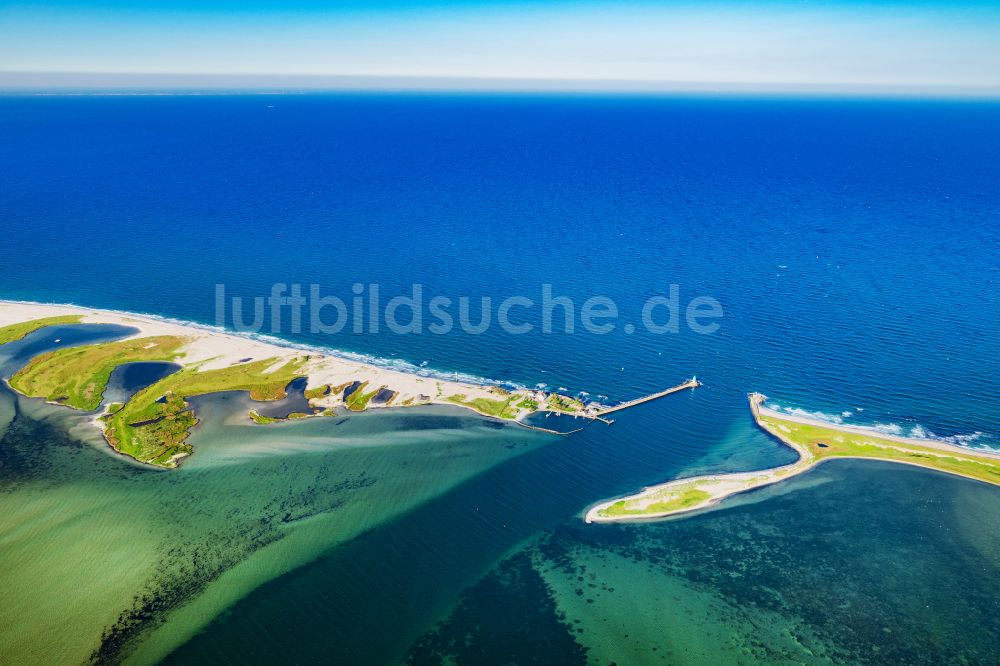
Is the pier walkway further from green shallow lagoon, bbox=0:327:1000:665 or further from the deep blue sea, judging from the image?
green shallow lagoon, bbox=0:327:1000:665

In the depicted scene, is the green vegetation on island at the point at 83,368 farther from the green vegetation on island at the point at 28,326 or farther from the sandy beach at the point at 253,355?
the green vegetation on island at the point at 28,326

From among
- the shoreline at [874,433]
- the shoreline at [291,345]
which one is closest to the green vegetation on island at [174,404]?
the shoreline at [291,345]

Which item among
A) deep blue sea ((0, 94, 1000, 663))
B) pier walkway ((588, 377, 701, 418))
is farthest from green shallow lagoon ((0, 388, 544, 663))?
pier walkway ((588, 377, 701, 418))

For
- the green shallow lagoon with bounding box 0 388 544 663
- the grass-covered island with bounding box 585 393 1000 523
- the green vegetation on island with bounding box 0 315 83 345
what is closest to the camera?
the green shallow lagoon with bounding box 0 388 544 663

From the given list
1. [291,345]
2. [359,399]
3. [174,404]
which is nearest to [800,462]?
[359,399]

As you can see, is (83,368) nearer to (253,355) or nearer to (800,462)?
(253,355)

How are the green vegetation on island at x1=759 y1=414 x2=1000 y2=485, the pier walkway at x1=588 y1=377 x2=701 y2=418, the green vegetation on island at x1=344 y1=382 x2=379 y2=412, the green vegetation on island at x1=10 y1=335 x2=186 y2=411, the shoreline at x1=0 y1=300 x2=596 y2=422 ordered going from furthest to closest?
the green vegetation on island at x1=10 y1=335 x2=186 y2=411
the shoreline at x1=0 y1=300 x2=596 y2=422
the green vegetation on island at x1=344 y1=382 x2=379 y2=412
the pier walkway at x1=588 y1=377 x2=701 y2=418
the green vegetation on island at x1=759 y1=414 x2=1000 y2=485
